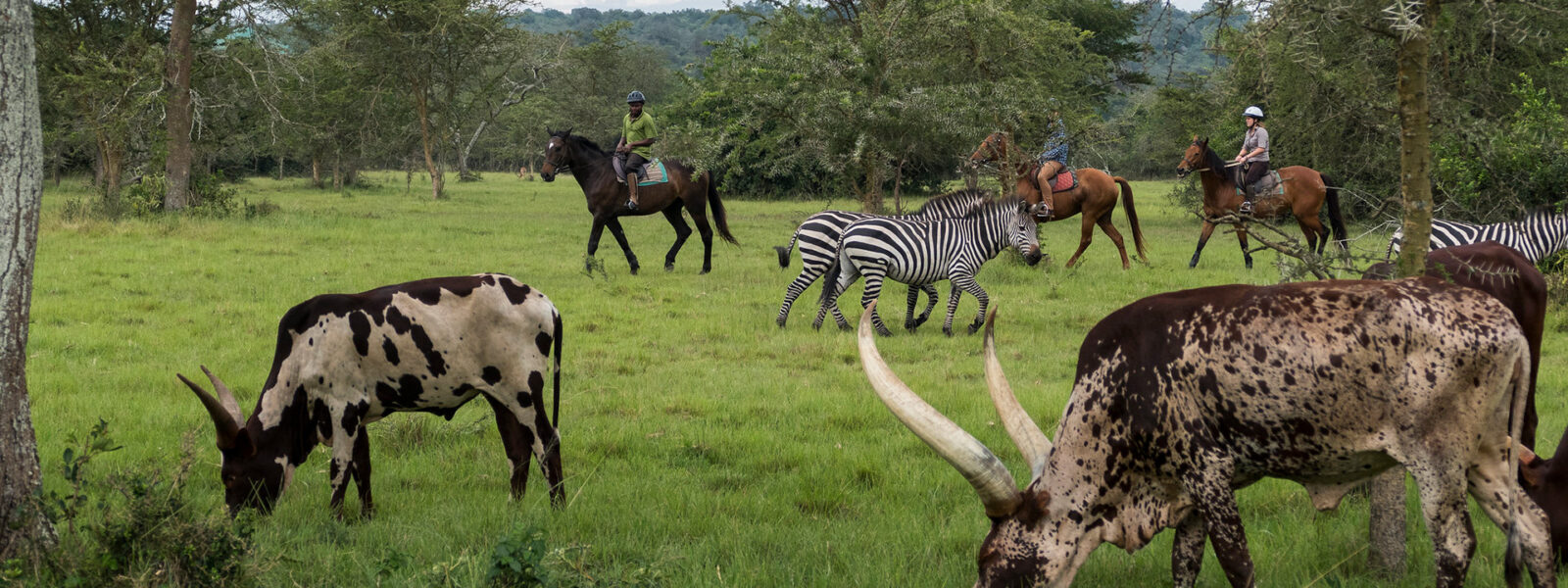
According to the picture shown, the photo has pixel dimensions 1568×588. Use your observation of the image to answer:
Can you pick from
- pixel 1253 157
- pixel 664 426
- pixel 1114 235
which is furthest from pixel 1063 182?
pixel 664 426

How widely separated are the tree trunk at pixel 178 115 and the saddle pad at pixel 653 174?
10278mm

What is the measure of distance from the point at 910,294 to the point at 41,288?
373 inches

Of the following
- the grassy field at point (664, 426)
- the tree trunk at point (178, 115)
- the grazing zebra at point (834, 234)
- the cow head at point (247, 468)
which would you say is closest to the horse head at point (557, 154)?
the grassy field at point (664, 426)

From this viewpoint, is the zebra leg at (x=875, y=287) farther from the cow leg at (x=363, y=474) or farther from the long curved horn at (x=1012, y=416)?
the long curved horn at (x=1012, y=416)

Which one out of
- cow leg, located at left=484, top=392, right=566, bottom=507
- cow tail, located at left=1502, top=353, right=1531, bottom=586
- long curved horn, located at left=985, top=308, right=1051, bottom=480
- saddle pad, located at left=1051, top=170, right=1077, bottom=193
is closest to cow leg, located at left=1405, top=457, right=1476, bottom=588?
cow tail, located at left=1502, top=353, right=1531, bottom=586

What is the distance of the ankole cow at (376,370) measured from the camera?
482 centimetres

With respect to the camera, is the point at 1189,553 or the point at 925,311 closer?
the point at 1189,553

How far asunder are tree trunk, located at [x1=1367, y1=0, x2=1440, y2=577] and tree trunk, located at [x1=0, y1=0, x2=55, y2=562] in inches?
201

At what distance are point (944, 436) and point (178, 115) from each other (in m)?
21.5

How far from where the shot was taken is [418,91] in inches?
1325

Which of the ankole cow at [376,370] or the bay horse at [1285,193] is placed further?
the bay horse at [1285,193]

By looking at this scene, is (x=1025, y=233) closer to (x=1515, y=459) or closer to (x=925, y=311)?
(x=925, y=311)

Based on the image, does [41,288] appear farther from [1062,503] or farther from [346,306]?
[1062,503]

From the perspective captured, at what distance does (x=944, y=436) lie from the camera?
333cm
